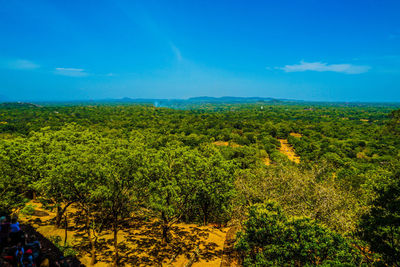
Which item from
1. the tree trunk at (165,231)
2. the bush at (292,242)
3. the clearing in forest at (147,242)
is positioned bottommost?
the clearing in forest at (147,242)

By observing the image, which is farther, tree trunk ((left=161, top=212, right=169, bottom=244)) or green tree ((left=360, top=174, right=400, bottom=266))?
tree trunk ((left=161, top=212, right=169, bottom=244))

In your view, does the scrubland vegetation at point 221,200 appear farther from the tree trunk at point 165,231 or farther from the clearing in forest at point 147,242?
the clearing in forest at point 147,242

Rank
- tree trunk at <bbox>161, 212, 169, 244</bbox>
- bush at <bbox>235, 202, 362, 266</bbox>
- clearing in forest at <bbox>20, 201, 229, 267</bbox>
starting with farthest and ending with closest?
tree trunk at <bbox>161, 212, 169, 244</bbox> → clearing in forest at <bbox>20, 201, 229, 267</bbox> → bush at <bbox>235, 202, 362, 266</bbox>

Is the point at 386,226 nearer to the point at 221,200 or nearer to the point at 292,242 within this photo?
the point at 292,242

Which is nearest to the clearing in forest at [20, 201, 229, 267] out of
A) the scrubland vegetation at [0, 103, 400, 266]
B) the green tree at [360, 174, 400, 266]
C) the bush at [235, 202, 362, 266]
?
the scrubland vegetation at [0, 103, 400, 266]

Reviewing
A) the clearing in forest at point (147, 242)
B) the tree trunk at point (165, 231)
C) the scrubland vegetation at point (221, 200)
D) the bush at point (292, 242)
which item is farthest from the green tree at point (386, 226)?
the tree trunk at point (165, 231)

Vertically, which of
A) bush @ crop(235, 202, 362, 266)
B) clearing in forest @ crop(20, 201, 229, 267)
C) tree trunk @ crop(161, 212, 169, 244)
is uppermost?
bush @ crop(235, 202, 362, 266)

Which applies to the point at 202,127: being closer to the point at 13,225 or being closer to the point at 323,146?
the point at 323,146

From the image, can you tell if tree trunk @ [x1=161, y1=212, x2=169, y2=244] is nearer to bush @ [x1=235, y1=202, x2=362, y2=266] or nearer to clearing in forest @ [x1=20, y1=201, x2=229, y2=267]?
clearing in forest @ [x1=20, y1=201, x2=229, y2=267]

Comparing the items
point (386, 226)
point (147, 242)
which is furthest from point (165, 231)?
point (386, 226)

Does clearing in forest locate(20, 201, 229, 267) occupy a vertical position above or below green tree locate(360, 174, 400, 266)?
below
